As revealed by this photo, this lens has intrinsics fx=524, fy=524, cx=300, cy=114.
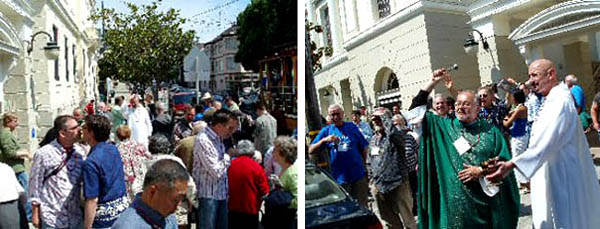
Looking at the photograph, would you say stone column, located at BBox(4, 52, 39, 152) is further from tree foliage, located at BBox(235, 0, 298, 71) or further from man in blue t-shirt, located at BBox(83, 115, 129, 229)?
tree foliage, located at BBox(235, 0, 298, 71)

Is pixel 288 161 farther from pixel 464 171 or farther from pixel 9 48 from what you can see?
pixel 9 48

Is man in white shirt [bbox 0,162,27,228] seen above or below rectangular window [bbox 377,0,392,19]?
below

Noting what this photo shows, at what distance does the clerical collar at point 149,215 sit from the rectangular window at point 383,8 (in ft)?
2.77

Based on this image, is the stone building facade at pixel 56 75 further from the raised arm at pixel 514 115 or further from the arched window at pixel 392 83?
the raised arm at pixel 514 115

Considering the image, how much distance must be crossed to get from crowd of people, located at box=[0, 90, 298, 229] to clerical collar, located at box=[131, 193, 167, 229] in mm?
417

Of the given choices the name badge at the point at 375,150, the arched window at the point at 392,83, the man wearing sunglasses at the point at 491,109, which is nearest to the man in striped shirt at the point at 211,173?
the name badge at the point at 375,150

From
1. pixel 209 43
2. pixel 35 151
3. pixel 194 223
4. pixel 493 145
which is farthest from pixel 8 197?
pixel 493 145

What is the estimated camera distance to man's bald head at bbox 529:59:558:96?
3.79 ft

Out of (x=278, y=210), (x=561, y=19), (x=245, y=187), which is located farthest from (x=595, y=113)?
(x=245, y=187)

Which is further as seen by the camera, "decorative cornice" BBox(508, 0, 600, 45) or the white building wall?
the white building wall

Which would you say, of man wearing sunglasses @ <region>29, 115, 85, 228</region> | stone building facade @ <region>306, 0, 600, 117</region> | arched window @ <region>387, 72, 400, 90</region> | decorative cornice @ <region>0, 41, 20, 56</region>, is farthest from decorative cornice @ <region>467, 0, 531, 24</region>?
decorative cornice @ <region>0, 41, 20, 56</region>

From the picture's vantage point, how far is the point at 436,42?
1.42 m

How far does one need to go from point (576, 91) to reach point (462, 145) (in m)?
0.40

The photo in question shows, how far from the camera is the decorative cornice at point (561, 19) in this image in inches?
44.1
